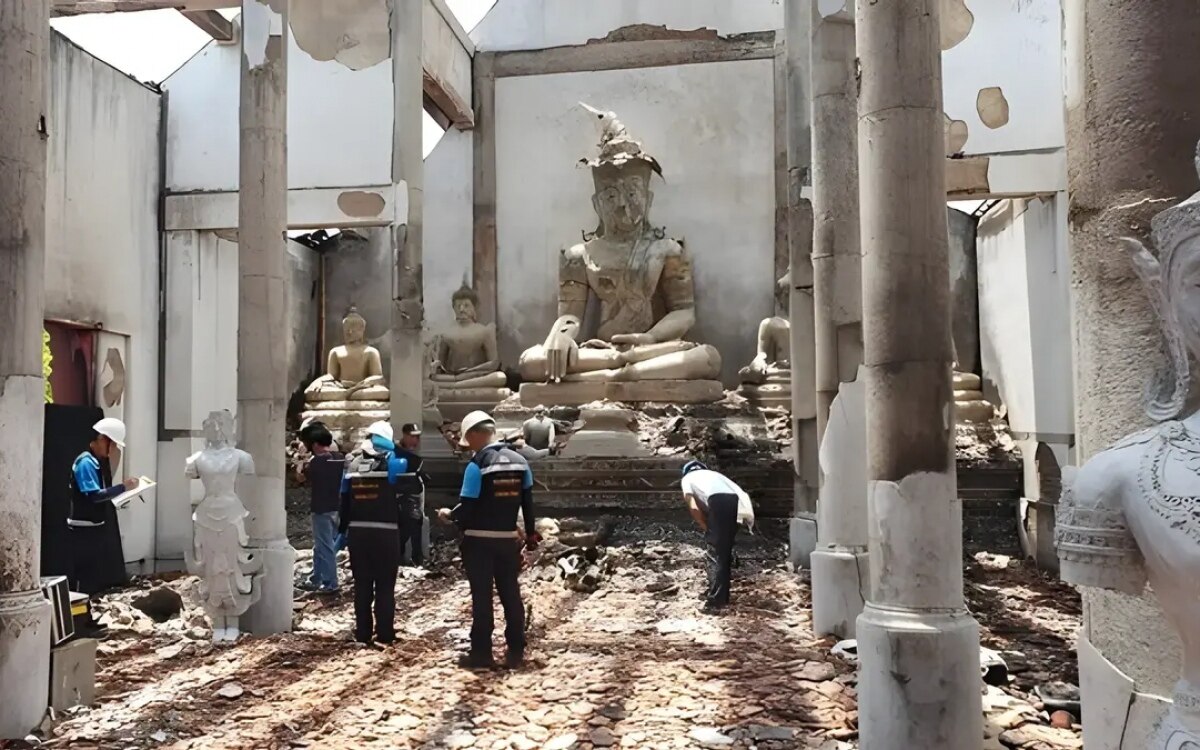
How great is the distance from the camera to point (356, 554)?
6.46 meters

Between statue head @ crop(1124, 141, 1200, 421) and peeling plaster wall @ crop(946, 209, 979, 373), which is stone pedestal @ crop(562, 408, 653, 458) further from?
statue head @ crop(1124, 141, 1200, 421)

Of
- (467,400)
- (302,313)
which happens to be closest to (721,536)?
(467,400)

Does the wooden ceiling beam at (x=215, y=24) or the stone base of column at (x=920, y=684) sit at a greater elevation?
the wooden ceiling beam at (x=215, y=24)

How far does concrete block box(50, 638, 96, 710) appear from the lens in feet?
15.9

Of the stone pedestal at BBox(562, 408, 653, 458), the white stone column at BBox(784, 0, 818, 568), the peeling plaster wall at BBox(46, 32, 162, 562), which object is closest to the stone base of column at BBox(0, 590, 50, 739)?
the peeling plaster wall at BBox(46, 32, 162, 562)

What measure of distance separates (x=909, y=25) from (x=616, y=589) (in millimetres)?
5333

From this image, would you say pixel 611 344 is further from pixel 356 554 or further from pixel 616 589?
pixel 356 554

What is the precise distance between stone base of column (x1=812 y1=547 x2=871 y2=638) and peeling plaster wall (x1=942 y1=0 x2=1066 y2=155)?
589 centimetres

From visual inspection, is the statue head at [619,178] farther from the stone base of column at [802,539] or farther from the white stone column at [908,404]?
the white stone column at [908,404]

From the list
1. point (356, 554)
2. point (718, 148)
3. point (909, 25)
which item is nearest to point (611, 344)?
point (718, 148)

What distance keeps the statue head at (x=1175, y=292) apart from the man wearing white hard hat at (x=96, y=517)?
6.47 meters

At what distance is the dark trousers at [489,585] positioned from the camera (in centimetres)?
572

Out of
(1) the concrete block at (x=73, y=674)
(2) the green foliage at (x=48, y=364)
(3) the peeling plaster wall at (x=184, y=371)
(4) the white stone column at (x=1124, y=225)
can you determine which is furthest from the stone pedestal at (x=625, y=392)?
(4) the white stone column at (x=1124, y=225)

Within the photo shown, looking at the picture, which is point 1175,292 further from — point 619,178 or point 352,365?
point 352,365
